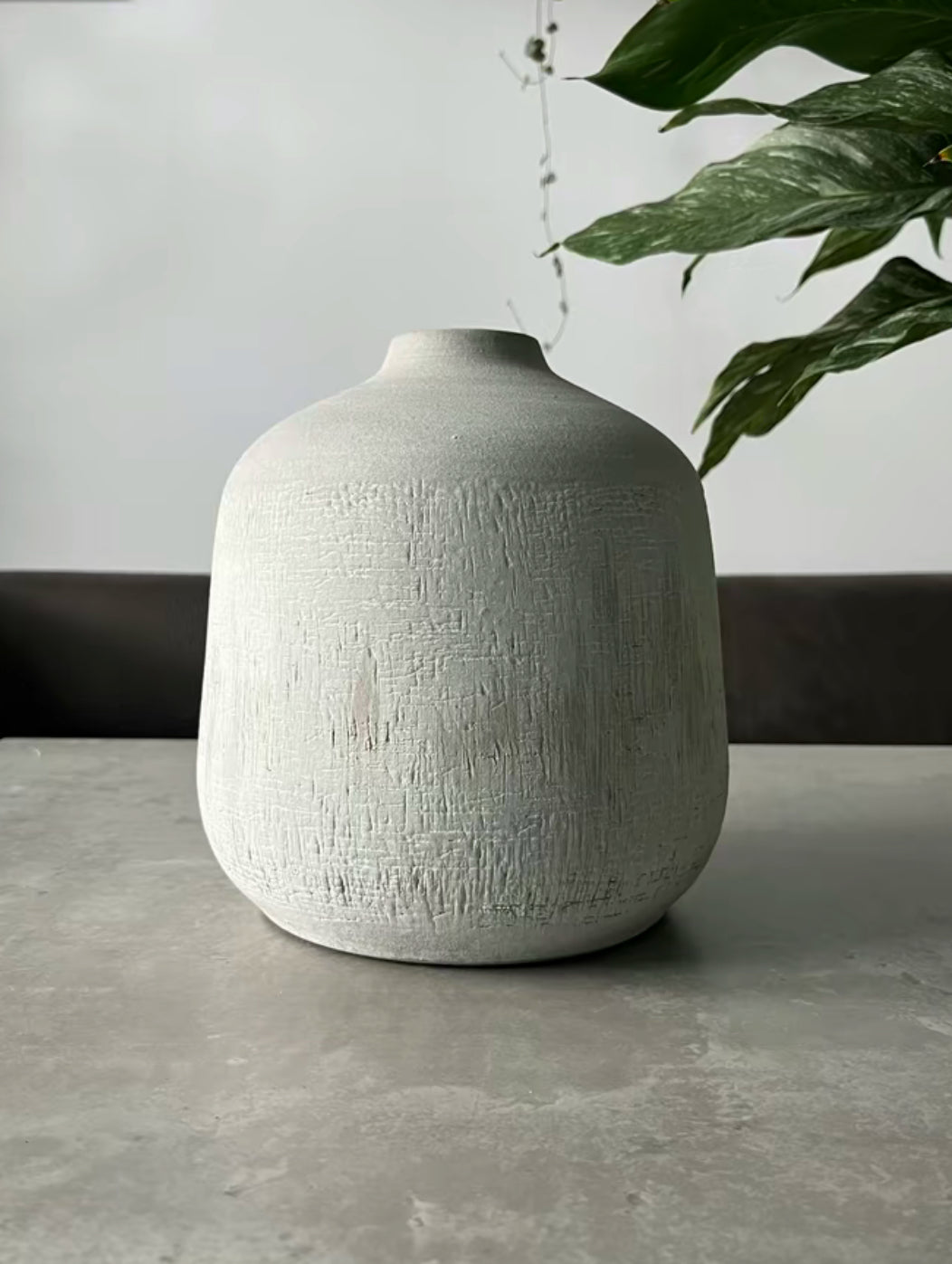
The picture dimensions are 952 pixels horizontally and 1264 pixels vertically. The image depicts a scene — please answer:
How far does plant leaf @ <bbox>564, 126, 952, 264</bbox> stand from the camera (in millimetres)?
491

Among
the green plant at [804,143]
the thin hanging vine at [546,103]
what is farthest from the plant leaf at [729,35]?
the thin hanging vine at [546,103]

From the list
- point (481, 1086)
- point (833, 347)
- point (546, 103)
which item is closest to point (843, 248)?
point (833, 347)

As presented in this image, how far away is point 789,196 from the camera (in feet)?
1.65

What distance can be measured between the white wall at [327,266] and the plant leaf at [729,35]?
1.42m

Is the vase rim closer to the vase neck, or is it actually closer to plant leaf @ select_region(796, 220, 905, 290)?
the vase neck

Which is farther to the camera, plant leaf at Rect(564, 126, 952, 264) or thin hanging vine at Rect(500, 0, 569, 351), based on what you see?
thin hanging vine at Rect(500, 0, 569, 351)

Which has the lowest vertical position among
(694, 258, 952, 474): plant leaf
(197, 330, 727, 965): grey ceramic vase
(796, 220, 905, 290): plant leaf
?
(197, 330, 727, 965): grey ceramic vase

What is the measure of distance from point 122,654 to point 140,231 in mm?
727

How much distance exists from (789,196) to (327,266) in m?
1.54

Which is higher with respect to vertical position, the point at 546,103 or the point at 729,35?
the point at 546,103

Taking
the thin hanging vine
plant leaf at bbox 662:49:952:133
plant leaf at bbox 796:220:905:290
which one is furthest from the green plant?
the thin hanging vine

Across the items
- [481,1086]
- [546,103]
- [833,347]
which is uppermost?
[546,103]

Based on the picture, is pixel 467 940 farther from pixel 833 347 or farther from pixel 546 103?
pixel 546 103

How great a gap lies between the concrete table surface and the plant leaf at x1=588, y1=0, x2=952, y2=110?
1.15 feet
